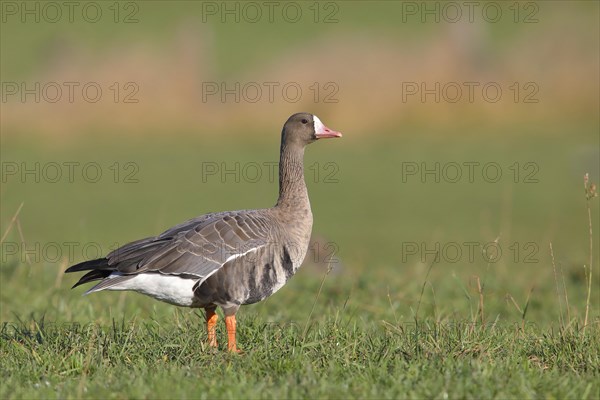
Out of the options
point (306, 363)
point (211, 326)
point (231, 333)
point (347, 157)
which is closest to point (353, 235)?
point (347, 157)

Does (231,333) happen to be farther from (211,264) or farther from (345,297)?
(345,297)

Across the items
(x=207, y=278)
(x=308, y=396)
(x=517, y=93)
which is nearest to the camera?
(x=308, y=396)

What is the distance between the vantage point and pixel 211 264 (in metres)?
6.42

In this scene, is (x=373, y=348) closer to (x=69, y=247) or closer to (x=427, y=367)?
(x=427, y=367)

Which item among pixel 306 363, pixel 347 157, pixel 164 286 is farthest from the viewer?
pixel 347 157

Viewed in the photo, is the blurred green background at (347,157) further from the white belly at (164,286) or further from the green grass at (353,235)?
the white belly at (164,286)

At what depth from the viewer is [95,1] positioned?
1804 inches

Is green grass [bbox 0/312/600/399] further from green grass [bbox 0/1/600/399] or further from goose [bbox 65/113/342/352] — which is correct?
goose [bbox 65/113/342/352]

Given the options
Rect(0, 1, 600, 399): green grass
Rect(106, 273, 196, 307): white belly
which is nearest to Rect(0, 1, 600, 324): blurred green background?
Rect(0, 1, 600, 399): green grass

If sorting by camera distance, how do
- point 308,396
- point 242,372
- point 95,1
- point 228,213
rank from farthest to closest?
point 95,1
point 228,213
point 242,372
point 308,396

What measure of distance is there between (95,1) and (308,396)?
4311cm

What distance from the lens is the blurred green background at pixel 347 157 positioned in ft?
33.3

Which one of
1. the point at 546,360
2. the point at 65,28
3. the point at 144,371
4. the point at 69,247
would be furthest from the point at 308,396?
the point at 65,28

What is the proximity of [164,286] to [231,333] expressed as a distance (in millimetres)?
543
